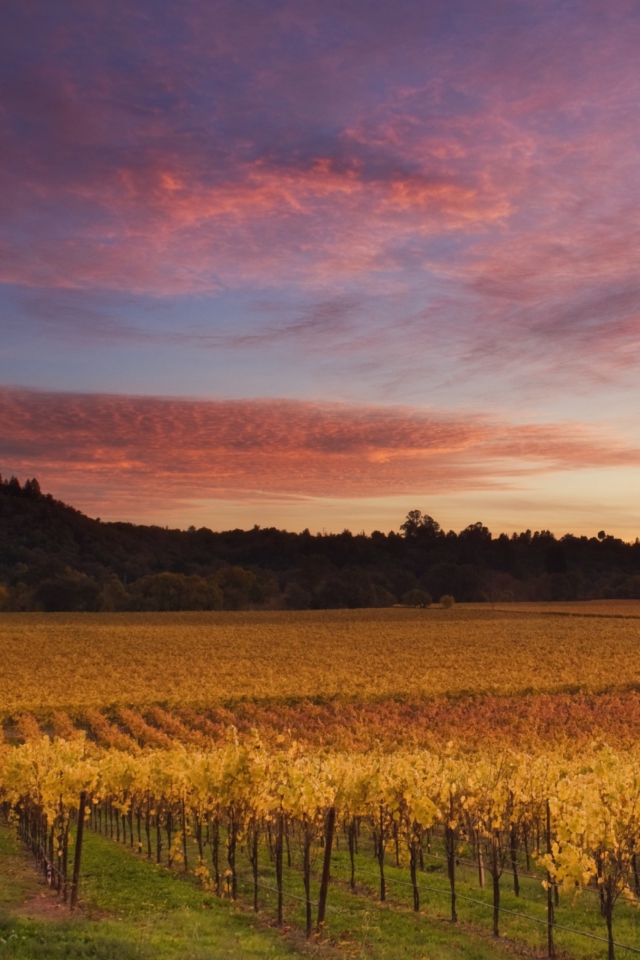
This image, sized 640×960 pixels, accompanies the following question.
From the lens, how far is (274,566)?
168 metres

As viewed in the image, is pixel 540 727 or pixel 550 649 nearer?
pixel 540 727

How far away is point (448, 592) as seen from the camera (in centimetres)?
13975

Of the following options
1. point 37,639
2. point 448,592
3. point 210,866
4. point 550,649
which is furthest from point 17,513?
point 210,866

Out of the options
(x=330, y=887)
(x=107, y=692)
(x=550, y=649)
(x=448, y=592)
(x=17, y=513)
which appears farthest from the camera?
(x=17, y=513)

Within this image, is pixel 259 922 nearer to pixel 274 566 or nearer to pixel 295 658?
pixel 295 658

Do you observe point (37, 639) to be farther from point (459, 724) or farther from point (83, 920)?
point (83, 920)

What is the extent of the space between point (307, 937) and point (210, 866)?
203 inches

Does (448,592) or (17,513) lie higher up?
(17,513)

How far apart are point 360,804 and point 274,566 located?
510ft

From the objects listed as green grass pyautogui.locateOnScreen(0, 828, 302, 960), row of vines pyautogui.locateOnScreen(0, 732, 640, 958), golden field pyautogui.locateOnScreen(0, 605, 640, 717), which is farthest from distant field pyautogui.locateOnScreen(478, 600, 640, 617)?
green grass pyautogui.locateOnScreen(0, 828, 302, 960)

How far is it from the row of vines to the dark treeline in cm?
9075

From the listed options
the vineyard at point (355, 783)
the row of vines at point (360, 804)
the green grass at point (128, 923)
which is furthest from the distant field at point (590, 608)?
the green grass at point (128, 923)

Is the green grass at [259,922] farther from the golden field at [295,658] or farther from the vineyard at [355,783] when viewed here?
the golden field at [295,658]

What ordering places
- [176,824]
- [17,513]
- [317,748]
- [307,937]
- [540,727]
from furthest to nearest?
[17,513] < [540,727] < [317,748] < [176,824] < [307,937]
